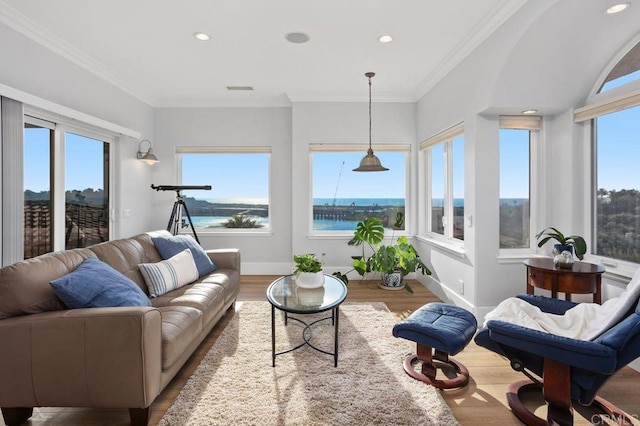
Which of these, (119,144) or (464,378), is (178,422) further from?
(119,144)

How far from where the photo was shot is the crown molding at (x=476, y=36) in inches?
104

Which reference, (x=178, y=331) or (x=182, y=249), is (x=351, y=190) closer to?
(x=182, y=249)

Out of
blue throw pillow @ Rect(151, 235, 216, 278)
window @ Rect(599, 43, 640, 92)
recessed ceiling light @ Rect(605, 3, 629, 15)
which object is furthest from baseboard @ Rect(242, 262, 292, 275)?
recessed ceiling light @ Rect(605, 3, 629, 15)


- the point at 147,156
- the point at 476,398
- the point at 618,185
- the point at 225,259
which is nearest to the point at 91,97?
the point at 147,156

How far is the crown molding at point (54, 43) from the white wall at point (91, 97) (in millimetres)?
47

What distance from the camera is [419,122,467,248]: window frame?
3746 millimetres

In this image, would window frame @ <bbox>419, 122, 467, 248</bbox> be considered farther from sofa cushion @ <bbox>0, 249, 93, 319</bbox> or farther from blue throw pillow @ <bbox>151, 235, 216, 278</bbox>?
sofa cushion @ <bbox>0, 249, 93, 319</bbox>

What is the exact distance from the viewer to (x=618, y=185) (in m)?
2.71

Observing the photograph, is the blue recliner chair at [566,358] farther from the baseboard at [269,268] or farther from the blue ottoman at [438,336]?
the baseboard at [269,268]

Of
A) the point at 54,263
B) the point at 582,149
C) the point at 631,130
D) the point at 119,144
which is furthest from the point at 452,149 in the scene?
the point at 119,144

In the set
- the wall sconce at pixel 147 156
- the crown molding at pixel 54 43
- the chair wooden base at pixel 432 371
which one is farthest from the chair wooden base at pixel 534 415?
the wall sconce at pixel 147 156

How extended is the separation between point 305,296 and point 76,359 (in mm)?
1470

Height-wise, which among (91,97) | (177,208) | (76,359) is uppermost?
(91,97)

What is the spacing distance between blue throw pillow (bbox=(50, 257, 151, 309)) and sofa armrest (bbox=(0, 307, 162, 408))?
153 millimetres
